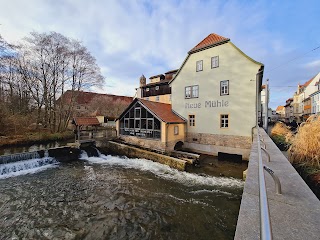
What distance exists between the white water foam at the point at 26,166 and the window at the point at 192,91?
11.8m

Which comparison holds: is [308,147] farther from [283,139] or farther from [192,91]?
[192,91]

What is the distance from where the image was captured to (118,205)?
5.98 m

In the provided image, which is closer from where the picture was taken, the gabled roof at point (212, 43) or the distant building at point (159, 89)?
the gabled roof at point (212, 43)

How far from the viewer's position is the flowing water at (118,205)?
15.3 feet

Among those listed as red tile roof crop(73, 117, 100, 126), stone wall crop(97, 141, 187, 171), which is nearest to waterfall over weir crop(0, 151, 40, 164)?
red tile roof crop(73, 117, 100, 126)

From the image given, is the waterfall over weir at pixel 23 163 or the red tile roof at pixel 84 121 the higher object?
the red tile roof at pixel 84 121

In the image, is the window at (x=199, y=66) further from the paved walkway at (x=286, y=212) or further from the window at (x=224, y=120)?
the paved walkway at (x=286, y=212)

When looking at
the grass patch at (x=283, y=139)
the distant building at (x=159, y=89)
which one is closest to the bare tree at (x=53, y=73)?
the distant building at (x=159, y=89)

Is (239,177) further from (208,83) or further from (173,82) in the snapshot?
(173,82)

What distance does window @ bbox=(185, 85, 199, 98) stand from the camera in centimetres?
1425

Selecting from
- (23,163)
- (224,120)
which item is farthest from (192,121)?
(23,163)

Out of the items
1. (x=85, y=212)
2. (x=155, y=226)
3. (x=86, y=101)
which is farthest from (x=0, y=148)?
(x=86, y=101)

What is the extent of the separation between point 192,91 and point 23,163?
1342 centimetres

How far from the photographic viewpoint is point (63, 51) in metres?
19.5
